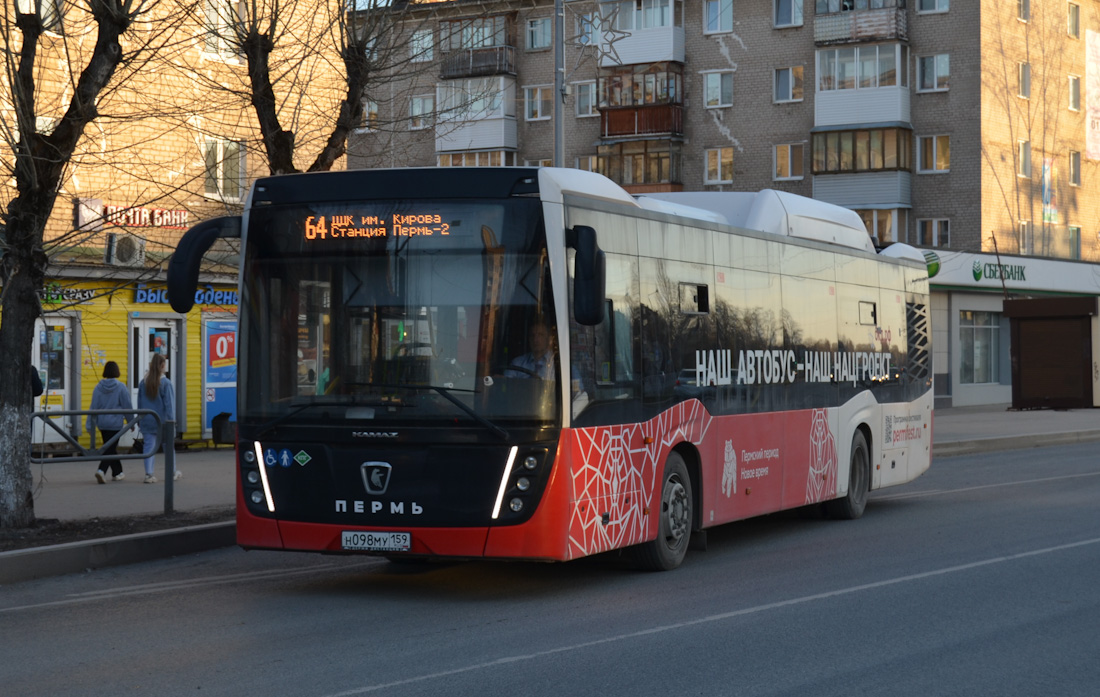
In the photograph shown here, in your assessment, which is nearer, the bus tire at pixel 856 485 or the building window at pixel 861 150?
the bus tire at pixel 856 485

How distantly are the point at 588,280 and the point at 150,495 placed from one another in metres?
9.36

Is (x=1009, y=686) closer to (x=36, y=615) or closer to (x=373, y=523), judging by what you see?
(x=373, y=523)

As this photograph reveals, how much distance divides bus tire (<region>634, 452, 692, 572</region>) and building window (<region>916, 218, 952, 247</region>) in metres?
40.8

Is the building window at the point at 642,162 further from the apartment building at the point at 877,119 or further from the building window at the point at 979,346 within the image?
the building window at the point at 979,346

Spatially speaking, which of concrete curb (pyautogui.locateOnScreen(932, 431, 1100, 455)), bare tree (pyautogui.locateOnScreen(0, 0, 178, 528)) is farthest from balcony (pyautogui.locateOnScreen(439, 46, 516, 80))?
bare tree (pyautogui.locateOnScreen(0, 0, 178, 528))

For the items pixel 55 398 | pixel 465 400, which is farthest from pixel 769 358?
pixel 55 398

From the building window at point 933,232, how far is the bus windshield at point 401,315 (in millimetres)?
42823

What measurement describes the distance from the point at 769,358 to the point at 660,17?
43165 mm

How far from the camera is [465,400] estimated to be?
9.45m

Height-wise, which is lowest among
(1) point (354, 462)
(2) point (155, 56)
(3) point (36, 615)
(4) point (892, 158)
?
(3) point (36, 615)

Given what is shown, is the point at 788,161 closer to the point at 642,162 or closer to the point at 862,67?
the point at 862,67

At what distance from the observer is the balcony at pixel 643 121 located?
177 feet

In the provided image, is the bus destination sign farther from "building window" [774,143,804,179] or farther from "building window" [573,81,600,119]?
"building window" [573,81,600,119]

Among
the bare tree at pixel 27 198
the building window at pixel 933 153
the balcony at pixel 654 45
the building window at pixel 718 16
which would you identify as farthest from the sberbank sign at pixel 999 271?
the bare tree at pixel 27 198
